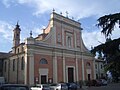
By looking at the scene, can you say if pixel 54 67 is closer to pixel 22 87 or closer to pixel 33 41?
pixel 33 41

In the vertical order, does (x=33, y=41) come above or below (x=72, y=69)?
above

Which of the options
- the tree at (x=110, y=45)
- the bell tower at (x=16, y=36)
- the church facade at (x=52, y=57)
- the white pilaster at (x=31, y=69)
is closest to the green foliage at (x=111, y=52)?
the tree at (x=110, y=45)

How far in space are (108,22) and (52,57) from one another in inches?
1439

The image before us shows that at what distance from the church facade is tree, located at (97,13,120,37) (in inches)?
1274

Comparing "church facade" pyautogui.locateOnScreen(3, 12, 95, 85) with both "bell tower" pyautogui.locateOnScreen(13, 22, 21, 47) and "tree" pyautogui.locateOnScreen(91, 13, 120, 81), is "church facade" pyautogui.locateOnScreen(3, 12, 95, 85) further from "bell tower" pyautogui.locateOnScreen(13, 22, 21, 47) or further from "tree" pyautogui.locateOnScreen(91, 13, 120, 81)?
"tree" pyautogui.locateOnScreen(91, 13, 120, 81)

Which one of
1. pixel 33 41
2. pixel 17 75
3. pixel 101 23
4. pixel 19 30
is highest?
pixel 19 30

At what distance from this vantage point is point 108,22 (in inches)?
310

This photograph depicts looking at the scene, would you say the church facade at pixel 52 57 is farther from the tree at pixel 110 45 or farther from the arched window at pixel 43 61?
the tree at pixel 110 45

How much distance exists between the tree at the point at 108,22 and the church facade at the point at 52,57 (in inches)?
1274

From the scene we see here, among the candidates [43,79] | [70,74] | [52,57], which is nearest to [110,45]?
[43,79]

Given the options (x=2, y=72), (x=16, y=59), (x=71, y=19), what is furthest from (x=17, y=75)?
(x=71, y=19)

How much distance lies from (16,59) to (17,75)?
352cm

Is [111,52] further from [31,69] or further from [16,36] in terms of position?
[16,36]

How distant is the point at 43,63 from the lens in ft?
140
